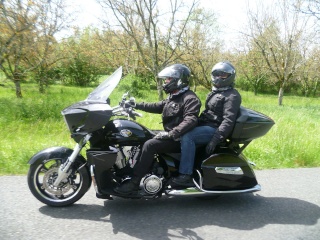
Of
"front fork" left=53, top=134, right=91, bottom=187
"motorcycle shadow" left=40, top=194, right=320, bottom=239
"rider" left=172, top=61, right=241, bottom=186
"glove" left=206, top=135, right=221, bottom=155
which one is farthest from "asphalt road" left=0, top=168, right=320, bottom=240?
"glove" left=206, top=135, right=221, bottom=155

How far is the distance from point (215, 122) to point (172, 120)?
531 mm

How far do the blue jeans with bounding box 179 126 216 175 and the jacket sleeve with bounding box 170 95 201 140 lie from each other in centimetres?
9

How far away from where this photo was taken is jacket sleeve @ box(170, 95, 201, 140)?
3514 millimetres

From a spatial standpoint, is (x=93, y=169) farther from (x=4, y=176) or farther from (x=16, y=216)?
(x=4, y=176)

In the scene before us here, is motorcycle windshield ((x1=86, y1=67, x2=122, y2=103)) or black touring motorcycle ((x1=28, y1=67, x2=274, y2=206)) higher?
motorcycle windshield ((x1=86, y1=67, x2=122, y2=103))

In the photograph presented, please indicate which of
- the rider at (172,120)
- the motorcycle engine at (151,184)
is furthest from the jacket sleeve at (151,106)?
the motorcycle engine at (151,184)

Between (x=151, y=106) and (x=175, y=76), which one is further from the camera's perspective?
(x=151, y=106)

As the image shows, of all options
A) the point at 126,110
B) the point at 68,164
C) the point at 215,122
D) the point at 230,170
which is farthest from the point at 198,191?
the point at 68,164

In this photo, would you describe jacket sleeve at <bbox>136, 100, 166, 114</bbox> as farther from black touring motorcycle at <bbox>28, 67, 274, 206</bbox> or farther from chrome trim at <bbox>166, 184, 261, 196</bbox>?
chrome trim at <bbox>166, 184, 261, 196</bbox>

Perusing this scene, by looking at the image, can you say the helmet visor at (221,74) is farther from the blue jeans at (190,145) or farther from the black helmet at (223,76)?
the blue jeans at (190,145)

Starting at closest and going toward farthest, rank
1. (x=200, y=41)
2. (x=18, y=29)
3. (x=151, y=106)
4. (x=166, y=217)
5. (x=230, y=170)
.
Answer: (x=166, y=217), (x=230, y=170), (x=151, y=106), (x=18, y=29), (x=200, y=41)

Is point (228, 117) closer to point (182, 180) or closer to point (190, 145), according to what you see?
point (190, 145)

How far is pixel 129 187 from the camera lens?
11.5 ft

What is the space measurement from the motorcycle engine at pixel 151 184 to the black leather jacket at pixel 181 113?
20.3 inches
